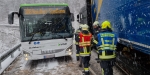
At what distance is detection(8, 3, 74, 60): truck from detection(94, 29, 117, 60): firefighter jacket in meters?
4.18

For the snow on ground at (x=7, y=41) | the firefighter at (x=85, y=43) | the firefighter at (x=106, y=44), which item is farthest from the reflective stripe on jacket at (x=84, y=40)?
the snow on ground at (x=7, y=41)

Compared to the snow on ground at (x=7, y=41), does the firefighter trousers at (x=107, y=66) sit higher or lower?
higher

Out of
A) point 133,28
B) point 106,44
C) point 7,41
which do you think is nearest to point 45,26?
point 106,44

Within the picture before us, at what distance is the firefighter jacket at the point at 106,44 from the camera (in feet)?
16.0

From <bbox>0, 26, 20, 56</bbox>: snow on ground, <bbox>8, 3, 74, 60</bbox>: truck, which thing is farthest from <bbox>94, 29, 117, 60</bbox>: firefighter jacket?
<bbox>0, 26, 20, 56</bbox>: snow on ground

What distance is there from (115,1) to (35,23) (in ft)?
14.9

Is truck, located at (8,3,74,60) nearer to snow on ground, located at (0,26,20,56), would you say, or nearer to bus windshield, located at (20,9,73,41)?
bus windshield, located at (20,9,73,41)

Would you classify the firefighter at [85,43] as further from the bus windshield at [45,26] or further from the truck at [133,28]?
the bus windshield at [45,26]

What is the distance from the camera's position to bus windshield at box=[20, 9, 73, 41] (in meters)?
8.62

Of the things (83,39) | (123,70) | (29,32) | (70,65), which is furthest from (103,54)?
(29,32)

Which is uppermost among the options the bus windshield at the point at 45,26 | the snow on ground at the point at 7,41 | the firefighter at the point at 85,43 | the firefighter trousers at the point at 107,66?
the bus windshield at the point at 45,26

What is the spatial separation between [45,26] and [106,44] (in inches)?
187

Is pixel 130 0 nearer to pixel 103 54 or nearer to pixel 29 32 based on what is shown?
pixel 103 54

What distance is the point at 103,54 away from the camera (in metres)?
4.98
